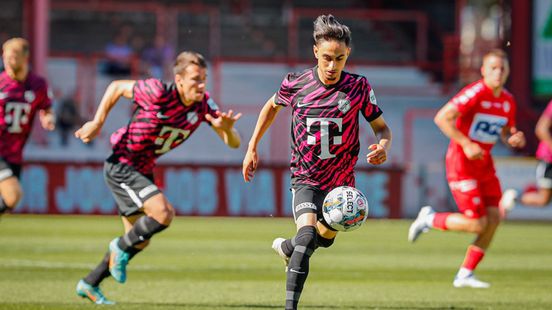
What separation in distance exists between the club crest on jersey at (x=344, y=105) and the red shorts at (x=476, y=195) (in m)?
3.74

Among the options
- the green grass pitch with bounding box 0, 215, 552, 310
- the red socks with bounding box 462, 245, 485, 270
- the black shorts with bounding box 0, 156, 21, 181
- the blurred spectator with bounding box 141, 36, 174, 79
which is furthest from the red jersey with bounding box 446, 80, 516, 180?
the blurred spectator with bounding box 141, 36, 174, 79

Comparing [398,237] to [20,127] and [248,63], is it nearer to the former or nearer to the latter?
[20,127]

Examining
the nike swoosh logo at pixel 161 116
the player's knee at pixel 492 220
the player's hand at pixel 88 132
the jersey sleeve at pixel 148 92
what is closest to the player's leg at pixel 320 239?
the nike swoosh logo at pixel 161 116

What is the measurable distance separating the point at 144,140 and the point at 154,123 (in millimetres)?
194

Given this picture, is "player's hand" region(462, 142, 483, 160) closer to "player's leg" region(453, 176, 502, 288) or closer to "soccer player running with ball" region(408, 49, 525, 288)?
"soccer player running with ball" region(408, 49, 525, 288)

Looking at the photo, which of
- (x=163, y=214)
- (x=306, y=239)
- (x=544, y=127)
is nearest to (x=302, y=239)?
(x=306, y=239)

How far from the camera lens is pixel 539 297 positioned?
1140cm

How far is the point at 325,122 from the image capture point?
9258 millimetres

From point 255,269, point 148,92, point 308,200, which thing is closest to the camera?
point 308,200

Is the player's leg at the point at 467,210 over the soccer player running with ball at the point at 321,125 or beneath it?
beneath

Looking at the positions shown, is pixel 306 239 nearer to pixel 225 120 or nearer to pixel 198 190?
pixel 225 120

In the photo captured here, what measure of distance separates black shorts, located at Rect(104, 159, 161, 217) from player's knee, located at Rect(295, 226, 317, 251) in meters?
2.06

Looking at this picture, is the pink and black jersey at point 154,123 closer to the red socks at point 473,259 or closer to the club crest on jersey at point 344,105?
the club crest on jersey at point 344,105

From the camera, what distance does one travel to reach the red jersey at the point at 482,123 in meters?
12.6
